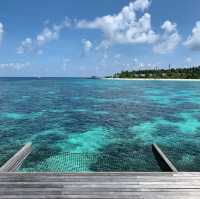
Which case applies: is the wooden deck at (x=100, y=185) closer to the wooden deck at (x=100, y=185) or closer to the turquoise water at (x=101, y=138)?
the wooden deck at (x=100, y=185)

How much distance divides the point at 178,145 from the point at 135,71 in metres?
144

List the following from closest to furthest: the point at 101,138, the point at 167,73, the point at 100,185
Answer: the point at 100,185, the point at 101,138, the point at 167,73

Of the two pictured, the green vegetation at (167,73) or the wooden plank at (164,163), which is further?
the green vegetation at (167,73)

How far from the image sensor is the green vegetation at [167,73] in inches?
4589

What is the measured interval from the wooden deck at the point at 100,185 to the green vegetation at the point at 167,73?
11107 centimetres

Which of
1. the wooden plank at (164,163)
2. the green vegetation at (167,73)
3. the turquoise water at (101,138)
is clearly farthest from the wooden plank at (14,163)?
the green vegetation at (167,73)

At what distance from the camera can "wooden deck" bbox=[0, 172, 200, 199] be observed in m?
5.68

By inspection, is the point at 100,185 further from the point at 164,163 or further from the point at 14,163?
the point at 14,163

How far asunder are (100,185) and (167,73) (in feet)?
427

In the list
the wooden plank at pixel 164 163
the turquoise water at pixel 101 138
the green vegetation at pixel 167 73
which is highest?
the green vegetation at pixel 167 73

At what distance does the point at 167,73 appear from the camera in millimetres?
130625

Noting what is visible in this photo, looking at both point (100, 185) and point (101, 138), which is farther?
point (101, 138)

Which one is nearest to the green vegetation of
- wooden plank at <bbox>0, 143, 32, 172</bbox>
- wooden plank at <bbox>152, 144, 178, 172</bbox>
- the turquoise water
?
the turquoise water

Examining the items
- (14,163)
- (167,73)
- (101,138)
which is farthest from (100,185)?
(167,73)
